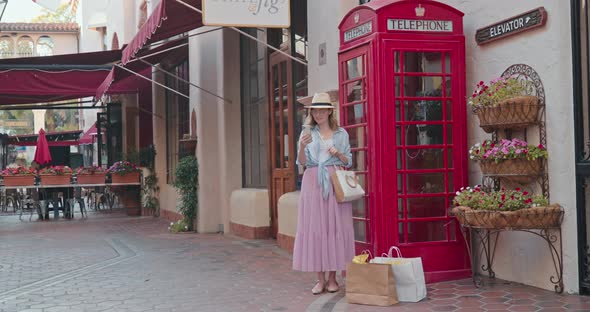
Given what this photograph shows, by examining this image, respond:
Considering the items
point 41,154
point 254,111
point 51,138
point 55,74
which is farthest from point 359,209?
point 51,138

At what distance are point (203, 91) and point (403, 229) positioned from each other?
7381 millimetres

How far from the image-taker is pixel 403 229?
23.0 feet

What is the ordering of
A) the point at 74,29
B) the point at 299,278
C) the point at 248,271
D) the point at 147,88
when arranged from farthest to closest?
the point at 74,29, the point at 147,88, the point at 248,271, the point at 299,278

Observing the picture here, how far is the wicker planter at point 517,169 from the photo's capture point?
6.21 m

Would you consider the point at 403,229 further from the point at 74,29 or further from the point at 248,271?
the point at 74,29

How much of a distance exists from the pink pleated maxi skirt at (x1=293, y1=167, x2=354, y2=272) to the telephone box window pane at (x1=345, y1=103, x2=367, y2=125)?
2.33 ft

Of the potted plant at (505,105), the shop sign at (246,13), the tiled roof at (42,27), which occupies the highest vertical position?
the tiled roof at (42,27)

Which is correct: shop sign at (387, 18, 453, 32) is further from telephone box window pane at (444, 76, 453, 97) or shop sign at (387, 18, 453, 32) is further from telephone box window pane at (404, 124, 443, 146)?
telephone box window pane at (404, 124, 443, 146)

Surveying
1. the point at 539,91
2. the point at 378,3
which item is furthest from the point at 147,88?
the point at 539,91

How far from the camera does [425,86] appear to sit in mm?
7090

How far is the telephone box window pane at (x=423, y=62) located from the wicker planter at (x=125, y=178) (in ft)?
43.0

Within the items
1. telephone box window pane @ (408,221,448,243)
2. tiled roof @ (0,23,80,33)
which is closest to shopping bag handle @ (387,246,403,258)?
telephone box window pane @ (408,221,448,243)

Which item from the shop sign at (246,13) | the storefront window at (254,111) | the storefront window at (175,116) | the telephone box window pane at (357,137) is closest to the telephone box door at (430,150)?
the telephone box window pane at (357,137)

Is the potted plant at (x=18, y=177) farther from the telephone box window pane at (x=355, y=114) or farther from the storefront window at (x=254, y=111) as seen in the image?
the telephone box window pane at (x=355, y=114)
